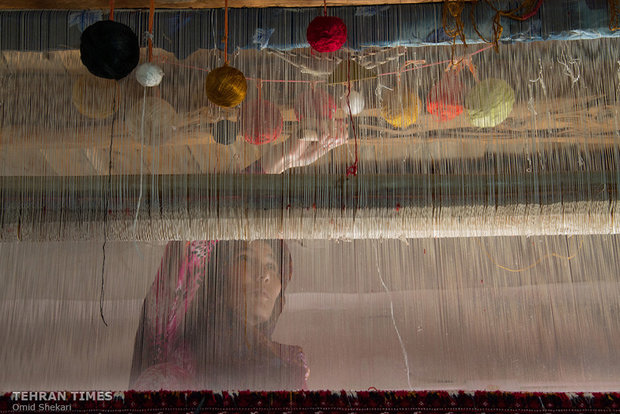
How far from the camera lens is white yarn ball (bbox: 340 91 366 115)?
158cm

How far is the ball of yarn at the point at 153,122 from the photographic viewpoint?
156 centimetres

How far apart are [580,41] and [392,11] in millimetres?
631

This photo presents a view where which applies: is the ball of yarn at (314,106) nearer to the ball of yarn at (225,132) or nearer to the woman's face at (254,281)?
the ball of yarn at (225,132)

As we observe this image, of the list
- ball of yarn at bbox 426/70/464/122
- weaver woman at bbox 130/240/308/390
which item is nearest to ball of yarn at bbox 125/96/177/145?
weaver woman at bbox 130/240/308/390

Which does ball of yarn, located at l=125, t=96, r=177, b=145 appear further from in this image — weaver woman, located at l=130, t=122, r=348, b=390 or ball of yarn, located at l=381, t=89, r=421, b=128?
ball of yarn, located at l=381, t=89, r=421, b=128

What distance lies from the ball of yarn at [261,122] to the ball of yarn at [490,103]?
61 centimetres

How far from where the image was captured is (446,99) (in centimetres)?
158

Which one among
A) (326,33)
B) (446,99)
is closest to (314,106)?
(326,33)

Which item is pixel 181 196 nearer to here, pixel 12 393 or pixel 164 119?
pixel 164 119

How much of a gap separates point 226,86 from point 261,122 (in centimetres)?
17

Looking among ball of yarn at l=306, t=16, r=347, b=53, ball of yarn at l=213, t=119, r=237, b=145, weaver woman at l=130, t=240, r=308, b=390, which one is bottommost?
weaver woman at l=130, t=240, r=308, b=390

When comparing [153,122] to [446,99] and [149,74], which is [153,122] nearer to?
[149,74]

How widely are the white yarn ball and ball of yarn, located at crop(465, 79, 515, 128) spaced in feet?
1.10

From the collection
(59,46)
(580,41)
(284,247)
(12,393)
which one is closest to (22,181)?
(59,46)
